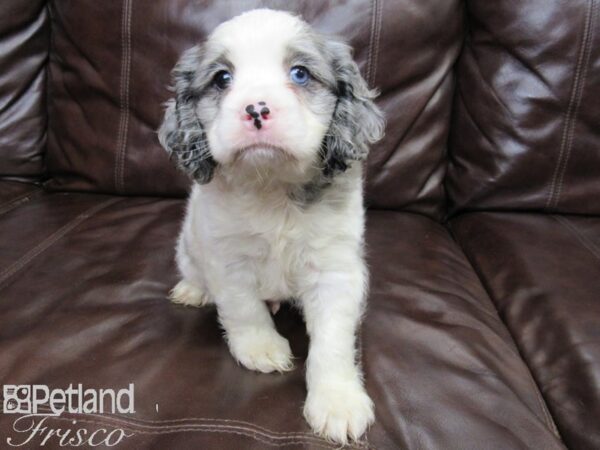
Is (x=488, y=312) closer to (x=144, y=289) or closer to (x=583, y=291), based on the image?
(x=583, y=291)

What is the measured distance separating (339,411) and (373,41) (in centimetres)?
144

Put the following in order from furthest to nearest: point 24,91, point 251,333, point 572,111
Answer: point 24,91
point 572,111
point 251,333

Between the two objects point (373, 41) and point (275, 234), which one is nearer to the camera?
point (275, 234)

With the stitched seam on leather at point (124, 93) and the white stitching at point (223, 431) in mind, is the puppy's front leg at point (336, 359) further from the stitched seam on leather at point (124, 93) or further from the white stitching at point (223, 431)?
the stitched seam on leather at point (124, 93)

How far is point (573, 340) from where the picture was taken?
133 cm

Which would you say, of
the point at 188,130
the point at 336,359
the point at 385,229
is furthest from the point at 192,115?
the point at 385,229

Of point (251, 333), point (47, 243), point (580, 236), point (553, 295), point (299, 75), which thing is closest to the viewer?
point (299, 75)

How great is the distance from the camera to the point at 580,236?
1.87 meters

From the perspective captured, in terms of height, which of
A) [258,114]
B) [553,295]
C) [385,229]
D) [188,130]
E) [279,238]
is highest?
[258,114]

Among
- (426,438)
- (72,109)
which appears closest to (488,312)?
(426,438)

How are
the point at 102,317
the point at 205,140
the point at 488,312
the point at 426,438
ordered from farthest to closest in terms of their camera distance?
1. the point at 488,312
2. the point at 102,317
3. the point at 205,140
4. the point at 426,438

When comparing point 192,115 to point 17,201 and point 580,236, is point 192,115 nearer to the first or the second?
point 17,201

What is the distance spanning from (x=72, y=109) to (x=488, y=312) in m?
1.86

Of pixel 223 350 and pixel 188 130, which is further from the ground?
pixel 188 130
